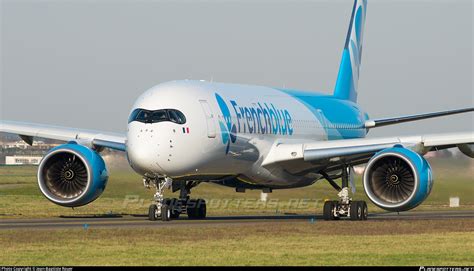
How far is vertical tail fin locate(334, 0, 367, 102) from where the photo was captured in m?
46.5

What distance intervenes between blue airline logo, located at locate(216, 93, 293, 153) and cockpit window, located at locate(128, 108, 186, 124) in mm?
1827

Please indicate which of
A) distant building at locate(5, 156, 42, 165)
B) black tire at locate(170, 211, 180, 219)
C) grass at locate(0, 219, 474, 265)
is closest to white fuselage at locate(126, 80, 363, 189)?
black tire at locate(170, 211, 180, 219)

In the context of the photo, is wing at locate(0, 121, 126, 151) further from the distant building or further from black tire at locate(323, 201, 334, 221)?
the distant building

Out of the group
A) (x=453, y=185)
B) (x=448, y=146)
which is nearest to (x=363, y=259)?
(x=448, y=146)

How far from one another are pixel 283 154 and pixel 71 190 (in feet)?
21.9

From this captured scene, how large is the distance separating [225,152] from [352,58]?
666 inches

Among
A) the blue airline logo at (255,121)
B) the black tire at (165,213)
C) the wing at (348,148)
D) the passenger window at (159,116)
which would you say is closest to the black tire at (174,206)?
the black tire at (165,213)

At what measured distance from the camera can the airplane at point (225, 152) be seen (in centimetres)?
2995

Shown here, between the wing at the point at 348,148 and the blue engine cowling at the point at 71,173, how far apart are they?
17.8 feet

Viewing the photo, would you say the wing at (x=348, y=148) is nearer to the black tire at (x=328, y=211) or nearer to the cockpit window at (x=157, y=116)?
the black tire at (x=328, y=211)

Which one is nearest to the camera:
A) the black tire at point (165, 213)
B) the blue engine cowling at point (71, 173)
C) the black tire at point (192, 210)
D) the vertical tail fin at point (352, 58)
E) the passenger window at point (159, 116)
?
the passenger window at point (159, 116)

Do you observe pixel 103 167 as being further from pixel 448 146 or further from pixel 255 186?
pixel 448 146

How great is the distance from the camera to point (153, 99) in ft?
100

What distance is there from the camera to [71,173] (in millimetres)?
32438
